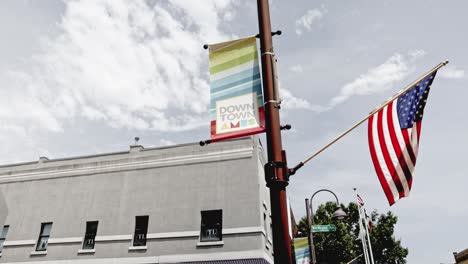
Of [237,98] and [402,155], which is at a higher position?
[237,98]

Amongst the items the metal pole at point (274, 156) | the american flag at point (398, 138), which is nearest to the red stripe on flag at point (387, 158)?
the american flag at point (398, 138)

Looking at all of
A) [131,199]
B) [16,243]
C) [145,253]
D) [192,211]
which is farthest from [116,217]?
[16,243]

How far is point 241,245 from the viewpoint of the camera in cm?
1653

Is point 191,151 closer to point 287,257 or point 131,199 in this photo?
point 131,199

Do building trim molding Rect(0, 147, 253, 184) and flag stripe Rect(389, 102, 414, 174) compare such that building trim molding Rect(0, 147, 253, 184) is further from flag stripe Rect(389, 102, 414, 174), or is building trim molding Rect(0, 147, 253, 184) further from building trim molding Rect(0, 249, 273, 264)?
flag stripe Rect(389, 102, 414, 174)

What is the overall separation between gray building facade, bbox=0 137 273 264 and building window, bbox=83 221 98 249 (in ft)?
0.18

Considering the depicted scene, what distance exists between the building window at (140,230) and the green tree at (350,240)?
31891 millimetres

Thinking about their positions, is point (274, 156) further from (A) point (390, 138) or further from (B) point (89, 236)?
(B) point (89, 236)

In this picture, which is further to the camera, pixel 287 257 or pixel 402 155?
pixel 402 155

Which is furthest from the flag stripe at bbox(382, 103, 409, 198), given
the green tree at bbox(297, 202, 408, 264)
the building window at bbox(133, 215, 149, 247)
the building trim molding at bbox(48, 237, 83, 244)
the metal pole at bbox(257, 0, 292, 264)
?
the green tree at bbox(297, 202, 408, 264)

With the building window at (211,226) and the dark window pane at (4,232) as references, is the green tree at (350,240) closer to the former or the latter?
the building window at (211,226)

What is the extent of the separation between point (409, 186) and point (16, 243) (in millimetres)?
21935

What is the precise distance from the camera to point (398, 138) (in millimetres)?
6039

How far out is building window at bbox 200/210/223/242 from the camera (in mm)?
17295
